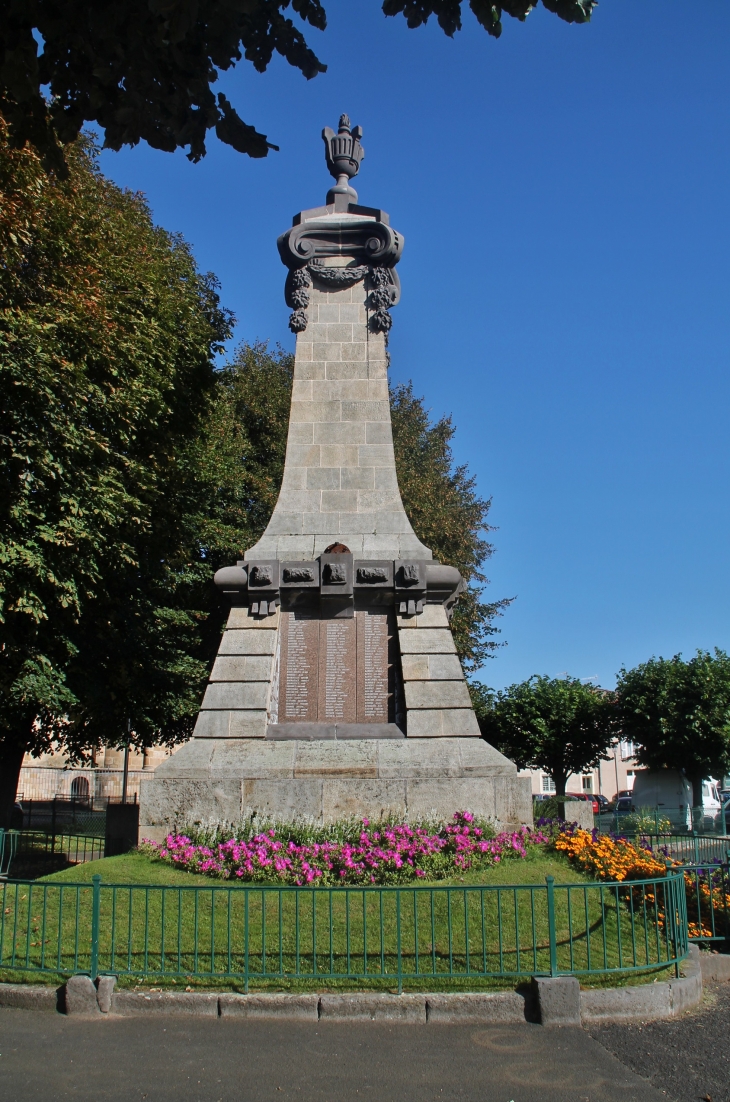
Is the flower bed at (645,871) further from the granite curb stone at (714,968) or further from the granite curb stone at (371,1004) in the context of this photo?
the granite curb stone at (371,1004)

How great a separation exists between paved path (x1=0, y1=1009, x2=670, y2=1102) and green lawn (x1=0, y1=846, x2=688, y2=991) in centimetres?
41

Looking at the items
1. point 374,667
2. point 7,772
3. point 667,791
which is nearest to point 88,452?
point 374,667

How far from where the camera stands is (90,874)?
8.86m

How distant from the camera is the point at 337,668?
1113 centimetres

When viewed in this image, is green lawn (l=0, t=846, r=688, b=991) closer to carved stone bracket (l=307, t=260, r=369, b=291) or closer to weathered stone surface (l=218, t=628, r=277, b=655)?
weathered stone surface (l=218, t=628, r=277, b=655)

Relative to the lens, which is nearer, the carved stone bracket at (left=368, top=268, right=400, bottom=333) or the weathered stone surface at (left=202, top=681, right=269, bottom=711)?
the weathered stone surface at (left=202, top=681, right=269, bottom=711)

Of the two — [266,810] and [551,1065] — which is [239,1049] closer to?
[551,1065]

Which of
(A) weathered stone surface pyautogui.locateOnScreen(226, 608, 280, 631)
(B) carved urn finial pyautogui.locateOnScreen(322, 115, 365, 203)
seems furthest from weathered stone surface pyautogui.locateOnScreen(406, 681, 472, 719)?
(B) carved urn finial pyautogui.locateOnScreen(322, 115, 365, 203)

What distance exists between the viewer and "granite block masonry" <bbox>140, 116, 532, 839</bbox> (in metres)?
9.80

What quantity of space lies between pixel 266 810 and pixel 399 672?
2486mm

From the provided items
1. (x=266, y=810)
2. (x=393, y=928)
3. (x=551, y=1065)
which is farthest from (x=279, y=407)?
(x=551, y=1065)

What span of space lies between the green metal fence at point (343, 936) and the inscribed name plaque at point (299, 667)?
315 centimetres

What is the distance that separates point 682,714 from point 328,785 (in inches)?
1012

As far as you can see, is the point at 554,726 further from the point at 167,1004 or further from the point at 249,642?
the point at 167,1004
